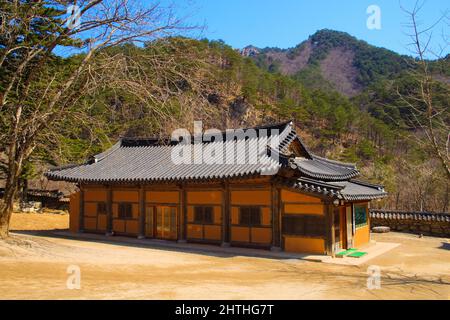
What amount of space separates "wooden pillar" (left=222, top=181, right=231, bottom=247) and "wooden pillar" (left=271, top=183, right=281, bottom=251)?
190 centimetres

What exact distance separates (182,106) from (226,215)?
263 inches

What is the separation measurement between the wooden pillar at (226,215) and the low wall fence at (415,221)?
1092cm

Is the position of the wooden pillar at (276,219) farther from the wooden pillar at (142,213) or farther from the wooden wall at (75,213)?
the wooden wall at (75,213)

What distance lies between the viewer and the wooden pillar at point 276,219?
14281 mm

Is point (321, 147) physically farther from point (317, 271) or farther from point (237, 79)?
point (317, 271)

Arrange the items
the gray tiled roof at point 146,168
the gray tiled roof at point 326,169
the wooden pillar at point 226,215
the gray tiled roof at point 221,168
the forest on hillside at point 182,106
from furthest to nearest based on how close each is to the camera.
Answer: the wooden pillar at point 226,215, the gray tiled roof at point 326,169, the gray tiled roof at point 146,168, the gray tiled roof at point 221,168, the forest on hillside at point 182,106

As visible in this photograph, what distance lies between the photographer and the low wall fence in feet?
66.4

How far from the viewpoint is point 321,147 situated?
61656mm

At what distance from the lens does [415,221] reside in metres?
21.1

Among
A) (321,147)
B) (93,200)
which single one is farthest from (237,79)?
(93,200)

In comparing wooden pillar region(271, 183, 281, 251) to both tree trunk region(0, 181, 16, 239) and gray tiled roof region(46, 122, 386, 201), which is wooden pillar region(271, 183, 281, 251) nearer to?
gray tiled roof region(46, 122, 386, 201)

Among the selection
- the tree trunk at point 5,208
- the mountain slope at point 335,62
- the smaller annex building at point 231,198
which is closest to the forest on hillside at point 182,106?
the tree trunk at point 5,208
